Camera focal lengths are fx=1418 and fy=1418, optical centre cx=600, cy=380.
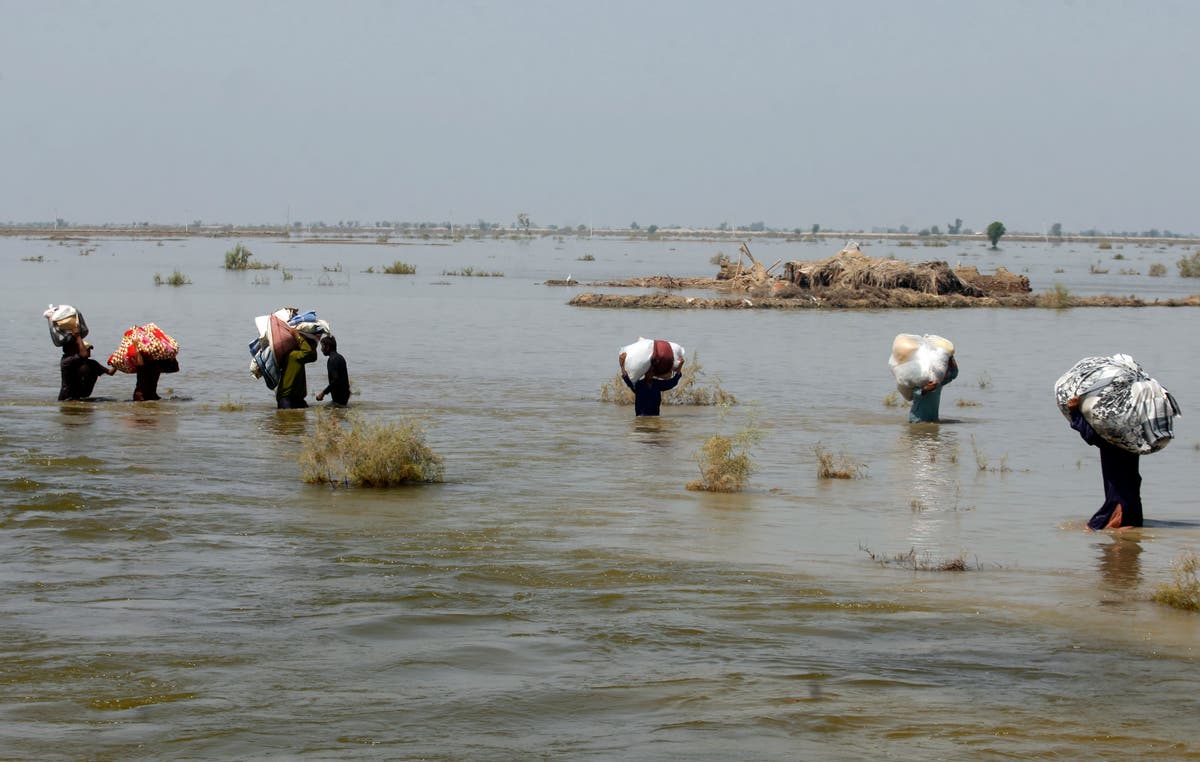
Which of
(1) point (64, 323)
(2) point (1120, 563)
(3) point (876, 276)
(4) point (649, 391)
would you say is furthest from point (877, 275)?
(2) point (1120, 563)

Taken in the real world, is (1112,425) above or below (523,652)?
above

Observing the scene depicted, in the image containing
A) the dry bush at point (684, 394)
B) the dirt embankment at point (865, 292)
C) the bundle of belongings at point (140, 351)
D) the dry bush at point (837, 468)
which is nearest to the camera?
the dry bush at point (837, 468)

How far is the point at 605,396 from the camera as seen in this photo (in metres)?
18.1

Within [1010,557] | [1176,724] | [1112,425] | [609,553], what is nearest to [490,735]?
[1176,724]

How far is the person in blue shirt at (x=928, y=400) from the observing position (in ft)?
51.8

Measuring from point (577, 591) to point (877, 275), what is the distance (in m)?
35.3

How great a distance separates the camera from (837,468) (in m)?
12.6

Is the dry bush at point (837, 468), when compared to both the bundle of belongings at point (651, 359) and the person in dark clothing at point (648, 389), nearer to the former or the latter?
the bundle of belongings at point (651, 359)

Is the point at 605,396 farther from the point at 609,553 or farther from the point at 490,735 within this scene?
the point at 490,735

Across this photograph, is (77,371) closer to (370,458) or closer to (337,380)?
(337,380)

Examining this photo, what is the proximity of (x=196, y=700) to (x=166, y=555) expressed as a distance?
9.72 feet

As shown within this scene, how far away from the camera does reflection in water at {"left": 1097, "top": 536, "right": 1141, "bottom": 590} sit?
8.29 meters

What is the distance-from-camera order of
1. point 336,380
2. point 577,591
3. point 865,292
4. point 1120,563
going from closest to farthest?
1. point 577,591
2. point 1120,563
3. point 336,380
4. point 865,292

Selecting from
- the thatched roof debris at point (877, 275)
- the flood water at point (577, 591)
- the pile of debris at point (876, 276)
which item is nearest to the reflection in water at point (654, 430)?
the flood water at point (577, 591)
